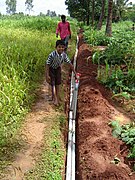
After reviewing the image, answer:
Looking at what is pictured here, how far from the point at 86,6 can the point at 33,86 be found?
92.5 feet

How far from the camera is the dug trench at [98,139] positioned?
417cm

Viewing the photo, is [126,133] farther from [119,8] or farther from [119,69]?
[119,8]

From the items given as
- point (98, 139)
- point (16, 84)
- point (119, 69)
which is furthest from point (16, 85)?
point (119, 69)

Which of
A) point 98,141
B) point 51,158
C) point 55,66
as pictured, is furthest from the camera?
point 55,66

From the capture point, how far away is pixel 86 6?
3353 cm

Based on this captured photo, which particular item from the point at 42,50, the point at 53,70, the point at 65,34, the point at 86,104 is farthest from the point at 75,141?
the point at 65,34

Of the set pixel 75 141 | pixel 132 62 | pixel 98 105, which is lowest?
pixel 75 141

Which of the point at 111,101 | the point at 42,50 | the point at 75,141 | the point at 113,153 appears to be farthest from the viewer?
the point at 42,50

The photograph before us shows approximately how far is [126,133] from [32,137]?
1432 mm

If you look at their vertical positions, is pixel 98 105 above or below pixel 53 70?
below

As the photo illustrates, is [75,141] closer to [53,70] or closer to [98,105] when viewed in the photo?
[98,105]

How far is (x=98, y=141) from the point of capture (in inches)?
190

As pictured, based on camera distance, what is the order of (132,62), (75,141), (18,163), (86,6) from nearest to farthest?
(18,163) → (75,141) → (132,62) → (86,6)

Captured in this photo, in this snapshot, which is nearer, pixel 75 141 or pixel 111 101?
pixel 75 141
